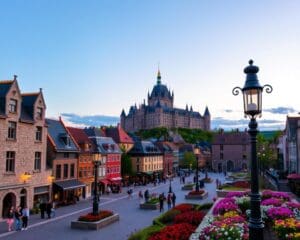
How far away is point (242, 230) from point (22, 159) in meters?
28.7

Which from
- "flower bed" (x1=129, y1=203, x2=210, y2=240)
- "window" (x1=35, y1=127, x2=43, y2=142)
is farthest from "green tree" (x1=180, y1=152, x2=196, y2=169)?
"flower bed" (x1=129, y1=203, x2=210, y2=240)

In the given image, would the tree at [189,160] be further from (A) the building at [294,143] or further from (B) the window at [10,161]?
(B) the window at [10,161]

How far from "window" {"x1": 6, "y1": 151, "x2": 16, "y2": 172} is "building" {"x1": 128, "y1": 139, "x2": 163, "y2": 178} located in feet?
151

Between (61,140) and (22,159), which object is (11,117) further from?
(61,140)

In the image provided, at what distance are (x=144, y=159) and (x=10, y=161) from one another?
49.7 meters

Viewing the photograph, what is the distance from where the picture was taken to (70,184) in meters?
44.1

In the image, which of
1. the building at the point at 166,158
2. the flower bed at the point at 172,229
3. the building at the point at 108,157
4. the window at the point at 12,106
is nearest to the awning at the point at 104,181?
the building at the point at 108,157

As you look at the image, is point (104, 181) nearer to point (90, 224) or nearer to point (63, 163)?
point (63, 163)

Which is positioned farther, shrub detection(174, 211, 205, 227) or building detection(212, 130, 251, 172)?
building detection(212, 130, 251, 172)

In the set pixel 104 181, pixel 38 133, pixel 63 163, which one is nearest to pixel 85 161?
pixel 63 163

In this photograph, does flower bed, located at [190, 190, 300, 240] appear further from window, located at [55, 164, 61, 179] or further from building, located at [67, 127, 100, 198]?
building, located at [67, 127, 100, 198]

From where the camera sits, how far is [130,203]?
4119 cm

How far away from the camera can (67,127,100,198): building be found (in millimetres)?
48906

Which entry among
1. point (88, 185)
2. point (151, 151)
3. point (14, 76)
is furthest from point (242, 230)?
point (151, 151)
